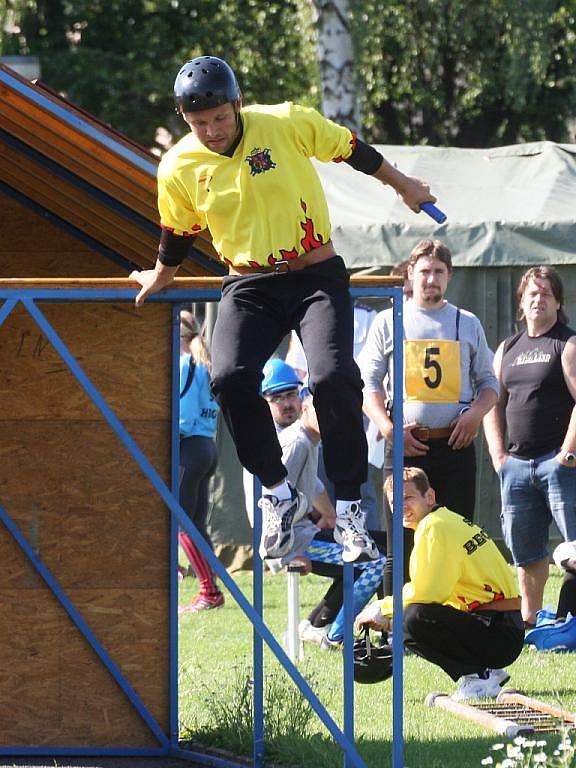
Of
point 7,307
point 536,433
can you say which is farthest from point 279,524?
point 536,433

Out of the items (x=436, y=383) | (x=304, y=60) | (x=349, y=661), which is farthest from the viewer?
(x=304, y=60)

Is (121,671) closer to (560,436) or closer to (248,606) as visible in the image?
(248,606)

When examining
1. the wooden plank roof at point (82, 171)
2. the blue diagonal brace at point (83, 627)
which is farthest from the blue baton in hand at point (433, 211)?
the blue diagonal brace at point (83, 627)

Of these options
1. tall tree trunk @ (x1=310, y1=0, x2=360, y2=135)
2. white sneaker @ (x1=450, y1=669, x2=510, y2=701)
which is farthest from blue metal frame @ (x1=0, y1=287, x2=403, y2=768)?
tall tree trunk @ (x1=310, y1=0, x2=360, y2=135)

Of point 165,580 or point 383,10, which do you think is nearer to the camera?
point 165,580

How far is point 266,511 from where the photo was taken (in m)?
5.20

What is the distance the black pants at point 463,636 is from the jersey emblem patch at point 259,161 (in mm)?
2580

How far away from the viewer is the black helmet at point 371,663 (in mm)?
6285

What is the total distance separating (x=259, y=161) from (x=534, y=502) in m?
4.42

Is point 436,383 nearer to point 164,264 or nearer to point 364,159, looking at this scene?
point 164,264

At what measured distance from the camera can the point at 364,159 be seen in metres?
5.15

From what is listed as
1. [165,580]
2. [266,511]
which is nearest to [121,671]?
[165,580]

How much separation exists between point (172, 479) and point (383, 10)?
19512 millimetres

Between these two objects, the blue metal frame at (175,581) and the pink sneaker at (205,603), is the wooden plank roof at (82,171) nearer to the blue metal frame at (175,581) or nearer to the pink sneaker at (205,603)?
the blue metal frame at (175,581)
